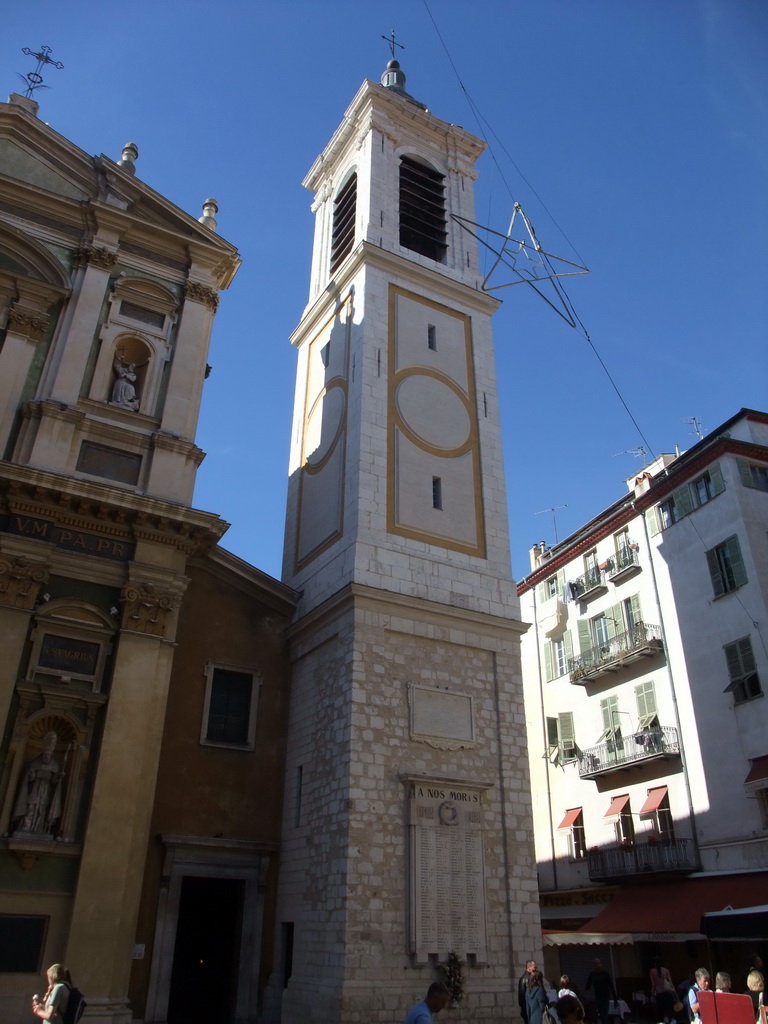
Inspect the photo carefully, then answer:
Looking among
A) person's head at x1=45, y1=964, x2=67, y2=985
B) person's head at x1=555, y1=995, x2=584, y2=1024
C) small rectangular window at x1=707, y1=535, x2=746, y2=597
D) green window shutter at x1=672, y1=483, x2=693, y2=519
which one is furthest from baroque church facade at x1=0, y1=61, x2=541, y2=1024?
person's head at x1=555, y1=995, x2=584, y2=1024

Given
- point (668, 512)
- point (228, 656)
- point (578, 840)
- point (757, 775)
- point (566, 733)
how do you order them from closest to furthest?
point (228, 656) < point (757, 775) < point (668, 512) < point (578, 840) < point (566, 733)

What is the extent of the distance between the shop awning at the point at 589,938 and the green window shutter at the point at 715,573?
8.45m

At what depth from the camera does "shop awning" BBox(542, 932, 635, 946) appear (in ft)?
64.3

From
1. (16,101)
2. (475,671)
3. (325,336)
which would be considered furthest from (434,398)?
(16,101)

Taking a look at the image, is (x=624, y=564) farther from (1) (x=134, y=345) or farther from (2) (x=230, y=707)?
(1) (x=134, y=345)

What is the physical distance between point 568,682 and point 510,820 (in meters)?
12.1

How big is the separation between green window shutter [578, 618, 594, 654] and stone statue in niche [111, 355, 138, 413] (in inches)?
616

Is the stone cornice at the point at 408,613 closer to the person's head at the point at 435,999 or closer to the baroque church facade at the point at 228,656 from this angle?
the baroque church facade at the point at 228,656

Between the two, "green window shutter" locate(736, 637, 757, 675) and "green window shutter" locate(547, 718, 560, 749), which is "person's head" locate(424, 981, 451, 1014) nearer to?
"green window shutter" locate(736, 637, 757, 675)

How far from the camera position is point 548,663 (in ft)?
93.2

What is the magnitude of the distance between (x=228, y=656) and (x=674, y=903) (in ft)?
38.4

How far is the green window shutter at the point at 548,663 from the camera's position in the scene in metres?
28.1

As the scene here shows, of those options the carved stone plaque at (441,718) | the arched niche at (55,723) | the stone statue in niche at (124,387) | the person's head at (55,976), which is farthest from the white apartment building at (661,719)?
the stone statue in niche at (124,387)

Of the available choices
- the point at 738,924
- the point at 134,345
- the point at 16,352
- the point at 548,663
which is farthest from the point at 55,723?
the point at 548,663
